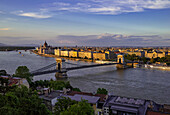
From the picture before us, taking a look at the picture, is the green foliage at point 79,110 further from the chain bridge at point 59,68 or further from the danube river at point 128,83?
the chain bridge at point 59,68

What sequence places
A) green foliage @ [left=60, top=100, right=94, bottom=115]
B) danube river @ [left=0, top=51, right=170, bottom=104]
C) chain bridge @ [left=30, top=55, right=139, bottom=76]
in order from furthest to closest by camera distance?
1. chain bridge @ [left=30, top=55, right=139, bottom=76]
2. danube river @ [left=0, top=51, right=170, bottom=104]
3. green foliage @ [left=60, top=100, right=94, bottom=115]

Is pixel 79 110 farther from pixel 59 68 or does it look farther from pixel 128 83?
pixel 59 68

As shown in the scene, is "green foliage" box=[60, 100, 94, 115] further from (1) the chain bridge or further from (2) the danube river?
(1) the chain bridge

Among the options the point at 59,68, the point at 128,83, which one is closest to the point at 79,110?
the point at 128,83

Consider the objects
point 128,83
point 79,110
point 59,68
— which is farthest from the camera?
point 59,68

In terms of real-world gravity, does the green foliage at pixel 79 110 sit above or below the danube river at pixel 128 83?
above

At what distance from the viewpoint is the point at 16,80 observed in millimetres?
8930

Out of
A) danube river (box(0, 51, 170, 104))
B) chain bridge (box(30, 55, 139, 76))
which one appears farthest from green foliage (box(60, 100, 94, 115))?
chain bridge (box(30, 55, 139, 76))

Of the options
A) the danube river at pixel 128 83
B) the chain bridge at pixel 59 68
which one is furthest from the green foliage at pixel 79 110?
the chain bridge at pixel 59 68

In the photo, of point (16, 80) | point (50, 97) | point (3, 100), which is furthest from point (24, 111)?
point (16, 80)

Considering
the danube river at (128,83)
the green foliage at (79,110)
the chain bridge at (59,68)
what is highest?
the green foliage at (79,110)

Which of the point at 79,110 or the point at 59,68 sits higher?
the point at 79,110

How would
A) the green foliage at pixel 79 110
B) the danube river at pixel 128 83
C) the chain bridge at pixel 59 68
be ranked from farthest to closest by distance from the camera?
1. the chain bridge at pixel 59 68
2. the danube river at pixel 128 83
3. the green foliage at pixel 79 110

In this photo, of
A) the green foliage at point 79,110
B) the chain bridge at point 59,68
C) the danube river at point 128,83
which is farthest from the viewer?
the chain bridge at point 59,68
